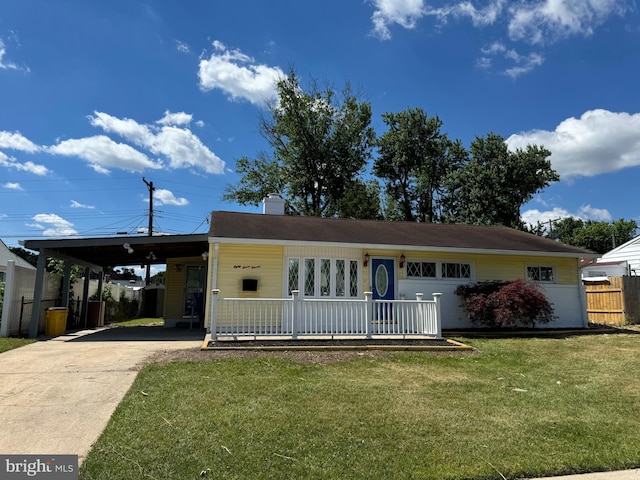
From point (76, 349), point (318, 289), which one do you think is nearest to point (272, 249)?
point (318, 289)

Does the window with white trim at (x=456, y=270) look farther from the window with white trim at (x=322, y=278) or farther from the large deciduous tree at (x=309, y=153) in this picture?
the large deciduous tree at (x=309, y=153)

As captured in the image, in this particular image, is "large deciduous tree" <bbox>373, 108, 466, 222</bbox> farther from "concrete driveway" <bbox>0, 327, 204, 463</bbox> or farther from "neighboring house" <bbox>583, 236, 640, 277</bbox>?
"concrete driveway" <bbox>0, 327, 204, 463</bbox>

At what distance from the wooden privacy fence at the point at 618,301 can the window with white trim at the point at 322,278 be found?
34.4 feet

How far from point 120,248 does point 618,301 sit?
58.4 feet

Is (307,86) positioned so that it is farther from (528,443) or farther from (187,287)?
(528,443)

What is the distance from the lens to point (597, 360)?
8062 mm

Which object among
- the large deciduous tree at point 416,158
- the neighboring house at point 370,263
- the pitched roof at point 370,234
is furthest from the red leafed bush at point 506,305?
the large deciduous tree at point 416,158

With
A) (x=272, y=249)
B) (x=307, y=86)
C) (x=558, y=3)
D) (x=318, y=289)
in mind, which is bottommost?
(x=318, y=289)

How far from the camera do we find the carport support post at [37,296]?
1106 cm

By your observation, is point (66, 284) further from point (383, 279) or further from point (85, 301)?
point (383, 279)

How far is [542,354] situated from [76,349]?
10098 millimetres

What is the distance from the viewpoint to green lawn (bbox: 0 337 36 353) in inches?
355

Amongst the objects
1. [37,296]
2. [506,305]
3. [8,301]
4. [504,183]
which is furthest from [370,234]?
[504,183]

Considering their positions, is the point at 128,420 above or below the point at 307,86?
below
